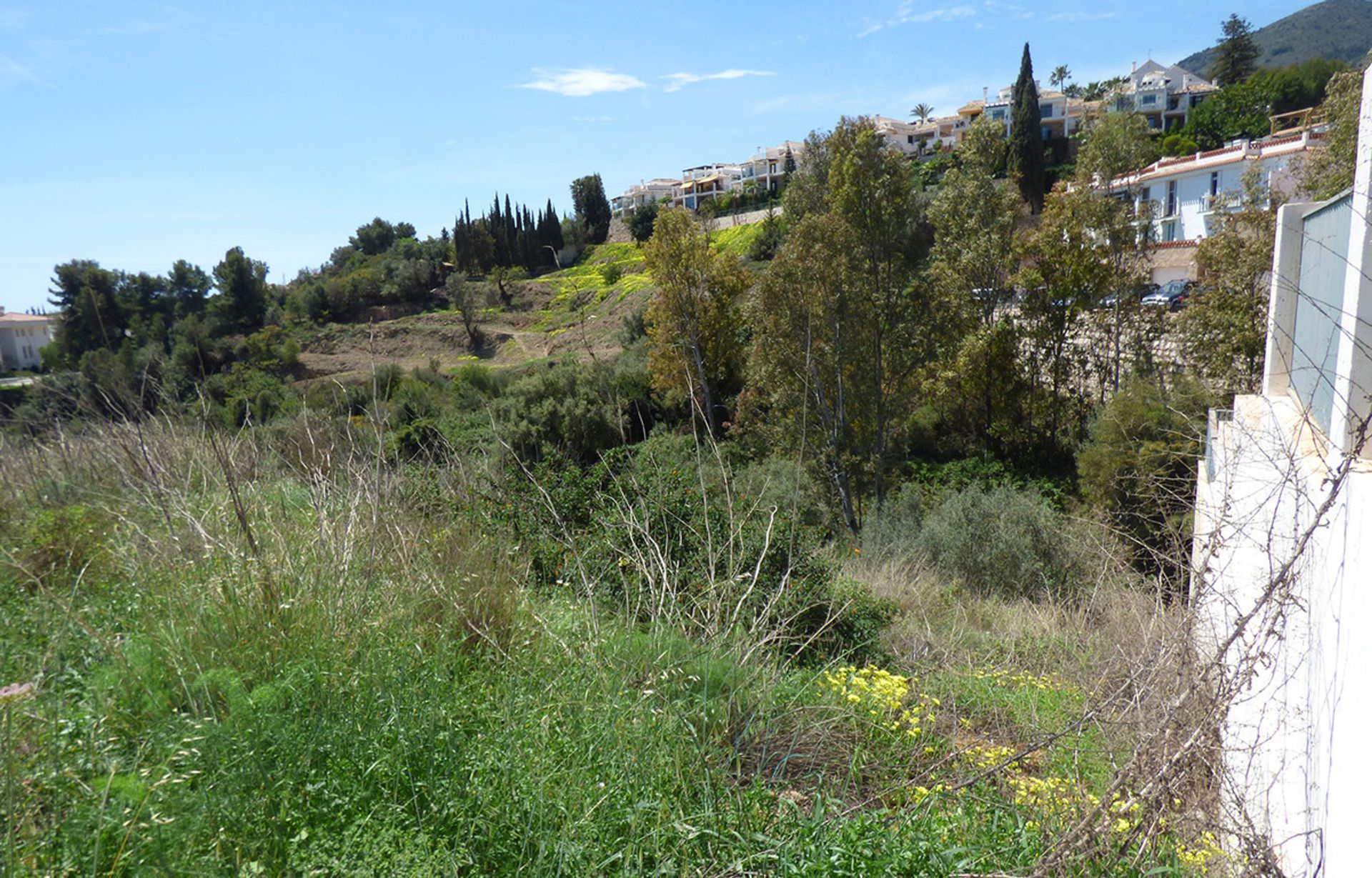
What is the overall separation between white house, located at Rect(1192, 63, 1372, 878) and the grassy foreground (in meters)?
0.39

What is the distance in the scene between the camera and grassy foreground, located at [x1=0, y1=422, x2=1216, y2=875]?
187 centimetres

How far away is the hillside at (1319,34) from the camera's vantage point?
348 feet

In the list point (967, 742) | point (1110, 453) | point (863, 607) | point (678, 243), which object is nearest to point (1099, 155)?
point (1110, 453)

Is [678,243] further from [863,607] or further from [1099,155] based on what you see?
[863,607]

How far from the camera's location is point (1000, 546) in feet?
34.3

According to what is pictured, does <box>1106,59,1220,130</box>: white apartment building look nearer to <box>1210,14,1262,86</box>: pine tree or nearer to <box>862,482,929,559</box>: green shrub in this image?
<box>1210,14,1262,86</box>: pine tree

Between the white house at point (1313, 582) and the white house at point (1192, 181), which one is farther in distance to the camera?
the white house at point (1192, 181)

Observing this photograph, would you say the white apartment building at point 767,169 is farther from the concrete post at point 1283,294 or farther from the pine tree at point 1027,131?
the concrete post at point 1283,294

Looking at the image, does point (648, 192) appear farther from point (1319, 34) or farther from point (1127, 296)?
point (1319, 34)

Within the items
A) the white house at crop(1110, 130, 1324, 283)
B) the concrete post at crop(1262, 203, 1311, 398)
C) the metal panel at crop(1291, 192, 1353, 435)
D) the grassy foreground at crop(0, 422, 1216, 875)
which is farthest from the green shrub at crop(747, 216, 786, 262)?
the grassy foreground at crop(0, 422, 1216, 875)

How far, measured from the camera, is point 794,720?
2.81m

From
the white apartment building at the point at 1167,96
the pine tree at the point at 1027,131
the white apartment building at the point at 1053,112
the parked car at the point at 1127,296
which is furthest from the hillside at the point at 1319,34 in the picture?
the parked car at the point at 1127,296

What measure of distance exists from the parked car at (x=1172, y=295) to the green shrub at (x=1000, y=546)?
5.81 m

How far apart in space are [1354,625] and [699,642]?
187cm
